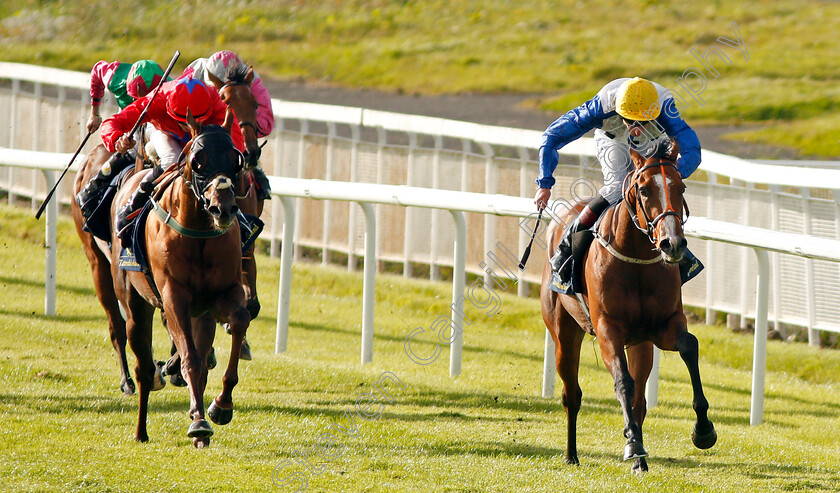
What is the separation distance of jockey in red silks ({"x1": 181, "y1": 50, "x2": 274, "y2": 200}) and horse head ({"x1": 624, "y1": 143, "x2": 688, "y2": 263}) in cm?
272

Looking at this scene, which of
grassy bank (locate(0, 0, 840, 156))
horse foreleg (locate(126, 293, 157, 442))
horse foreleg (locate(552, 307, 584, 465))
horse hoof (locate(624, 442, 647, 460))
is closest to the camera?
horse hoof (locate(624, 442, 647, 460))

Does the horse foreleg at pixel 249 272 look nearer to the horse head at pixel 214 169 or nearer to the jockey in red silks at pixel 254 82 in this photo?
the jockey in red silks at pixel 254 82

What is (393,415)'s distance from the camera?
268 inches

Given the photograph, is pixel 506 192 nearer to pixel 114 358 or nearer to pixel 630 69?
pixel 114 358

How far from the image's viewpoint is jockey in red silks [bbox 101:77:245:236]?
605 centimetres

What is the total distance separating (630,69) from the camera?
85.0ft

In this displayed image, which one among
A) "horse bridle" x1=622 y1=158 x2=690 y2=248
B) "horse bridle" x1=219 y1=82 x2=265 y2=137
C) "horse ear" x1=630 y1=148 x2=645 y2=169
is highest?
"horse bridle" x1=219 y1=82 x2=265 y2=137

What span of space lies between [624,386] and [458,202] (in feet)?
8.56

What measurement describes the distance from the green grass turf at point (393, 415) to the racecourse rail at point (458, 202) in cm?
37

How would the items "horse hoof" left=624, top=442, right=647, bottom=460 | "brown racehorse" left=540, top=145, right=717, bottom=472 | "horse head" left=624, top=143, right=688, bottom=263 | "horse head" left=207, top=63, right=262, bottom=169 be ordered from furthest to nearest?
"horse head" left=207, top=63, right=262, bottom=169
"horse hoof" left=624, top=442, right=647, bottom=460
"brown racehorse" left=540, top=145, right=717, bottom=472
"horse head" left=624, top=143, right=688, bottom=263

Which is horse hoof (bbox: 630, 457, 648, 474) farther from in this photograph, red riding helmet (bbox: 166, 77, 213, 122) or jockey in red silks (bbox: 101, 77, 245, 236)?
red riding helmet (bbox: 166, 77, 213, 122)

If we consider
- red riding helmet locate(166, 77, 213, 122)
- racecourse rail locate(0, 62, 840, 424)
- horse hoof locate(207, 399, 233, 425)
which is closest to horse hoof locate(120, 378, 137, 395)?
racecourse rail locate(0, 62, 840, 424)

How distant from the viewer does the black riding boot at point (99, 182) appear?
23.3 feet

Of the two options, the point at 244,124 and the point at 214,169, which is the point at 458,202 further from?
the point at 214,169
